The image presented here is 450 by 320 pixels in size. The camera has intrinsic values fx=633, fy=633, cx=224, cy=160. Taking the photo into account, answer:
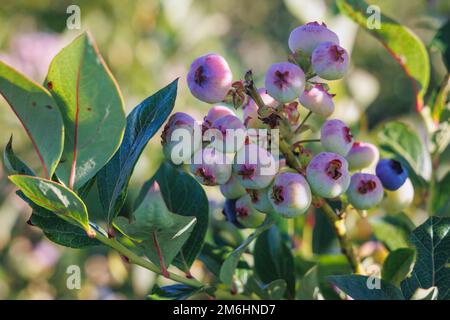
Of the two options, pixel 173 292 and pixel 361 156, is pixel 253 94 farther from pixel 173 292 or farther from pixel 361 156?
pixel 173 292

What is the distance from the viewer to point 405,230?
41.0 inches

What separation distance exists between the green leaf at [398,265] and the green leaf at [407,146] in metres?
0.22

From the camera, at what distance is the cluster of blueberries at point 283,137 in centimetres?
77

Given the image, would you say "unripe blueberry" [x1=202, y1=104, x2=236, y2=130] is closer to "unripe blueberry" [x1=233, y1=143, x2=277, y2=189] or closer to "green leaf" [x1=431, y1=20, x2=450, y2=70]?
"unripe blueberry" [x1=233, y1=143, x2=277, y2=189]

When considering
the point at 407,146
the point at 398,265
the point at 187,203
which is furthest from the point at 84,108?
the point at 407,146

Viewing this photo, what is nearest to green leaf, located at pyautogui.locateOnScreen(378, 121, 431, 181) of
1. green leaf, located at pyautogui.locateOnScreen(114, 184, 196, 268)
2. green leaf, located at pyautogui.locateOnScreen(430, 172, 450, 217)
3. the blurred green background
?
green leaf, located at pyautogui.locateOnScreen(430, 172, 450, 217)

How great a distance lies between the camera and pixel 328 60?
30.2 inches

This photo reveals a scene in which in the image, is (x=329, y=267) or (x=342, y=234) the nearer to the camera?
(x=342, y=234)

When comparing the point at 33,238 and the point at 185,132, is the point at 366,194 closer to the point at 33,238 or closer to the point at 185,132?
the point at 185,132

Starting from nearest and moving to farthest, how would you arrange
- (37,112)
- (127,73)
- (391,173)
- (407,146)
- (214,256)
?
(37,112) < (391,173) < (214,256) < (407,146) < (127,73)

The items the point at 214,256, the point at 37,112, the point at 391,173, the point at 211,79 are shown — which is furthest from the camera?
the point at 214,256

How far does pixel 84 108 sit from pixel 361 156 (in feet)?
1.27

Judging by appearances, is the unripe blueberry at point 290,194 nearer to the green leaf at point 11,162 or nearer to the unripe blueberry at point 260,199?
the unripe blueberry at point 260,199

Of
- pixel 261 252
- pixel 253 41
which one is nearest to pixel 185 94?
pixel 261 252
